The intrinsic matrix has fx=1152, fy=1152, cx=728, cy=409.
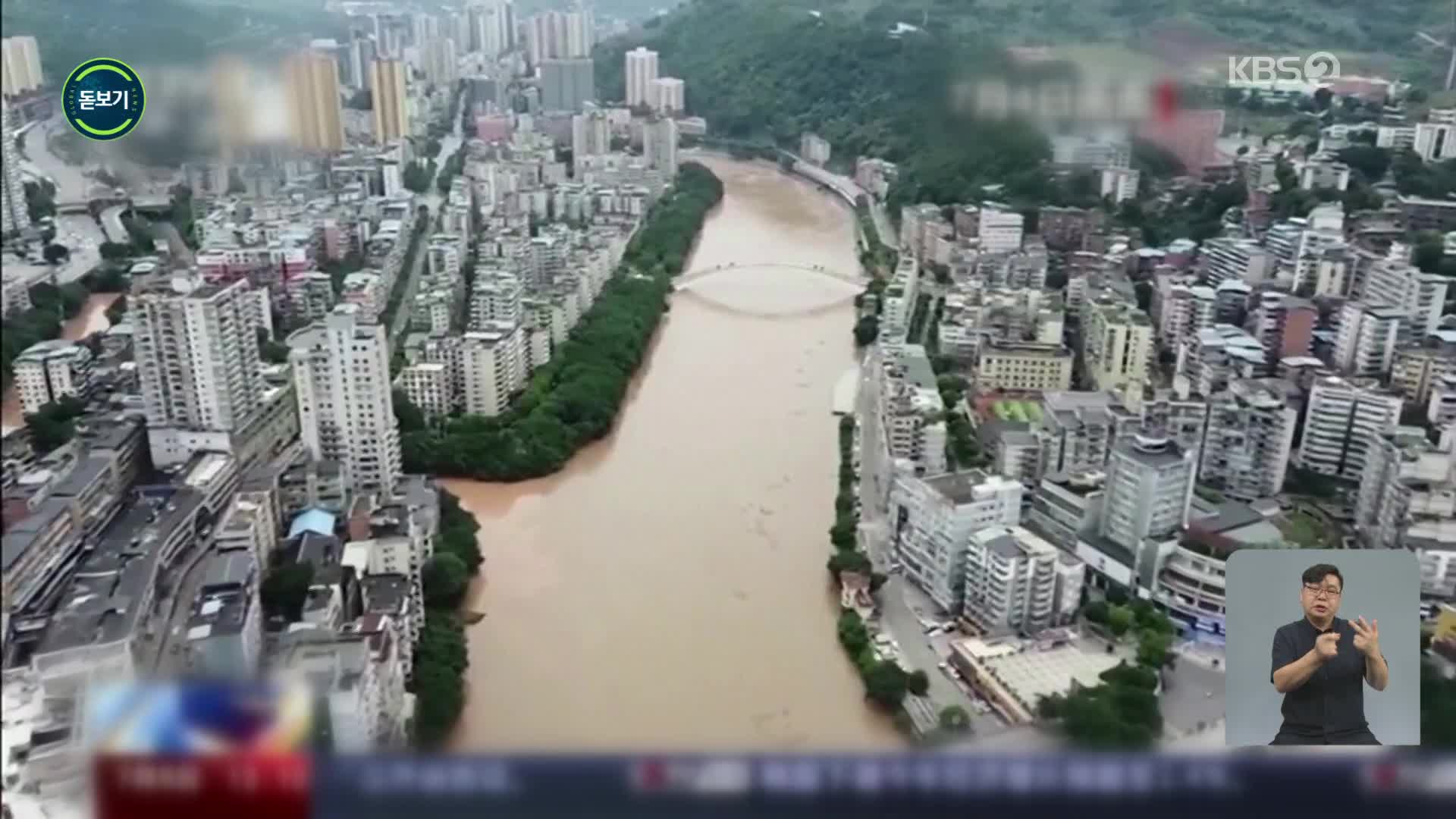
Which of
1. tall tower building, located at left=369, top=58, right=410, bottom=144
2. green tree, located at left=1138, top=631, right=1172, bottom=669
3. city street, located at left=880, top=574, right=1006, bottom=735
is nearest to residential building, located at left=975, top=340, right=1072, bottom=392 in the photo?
city street, located at left=880, top=574, right=1006, bottom=735

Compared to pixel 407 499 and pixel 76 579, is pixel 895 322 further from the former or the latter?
pixel 76 579

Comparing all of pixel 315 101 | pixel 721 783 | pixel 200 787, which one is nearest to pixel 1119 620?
pixel 721 783

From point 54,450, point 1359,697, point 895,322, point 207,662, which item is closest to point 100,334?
point 54,450

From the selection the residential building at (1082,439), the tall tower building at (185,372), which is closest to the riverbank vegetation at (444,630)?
the tall tower building at (185,372)

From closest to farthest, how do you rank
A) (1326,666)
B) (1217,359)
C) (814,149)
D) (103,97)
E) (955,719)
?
(1326,666) < (103,97) < (955,719) < (1217,359) < (814,149)

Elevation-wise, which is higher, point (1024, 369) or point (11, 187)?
point (11, 187)

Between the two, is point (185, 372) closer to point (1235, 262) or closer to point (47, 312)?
point (47, 312)

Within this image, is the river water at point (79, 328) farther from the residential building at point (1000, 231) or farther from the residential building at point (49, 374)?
the residential building at point (1000, 231)

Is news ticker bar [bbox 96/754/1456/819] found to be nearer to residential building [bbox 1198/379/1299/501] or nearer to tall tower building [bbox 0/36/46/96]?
tall tower building [bbox 0/36/46/96]
